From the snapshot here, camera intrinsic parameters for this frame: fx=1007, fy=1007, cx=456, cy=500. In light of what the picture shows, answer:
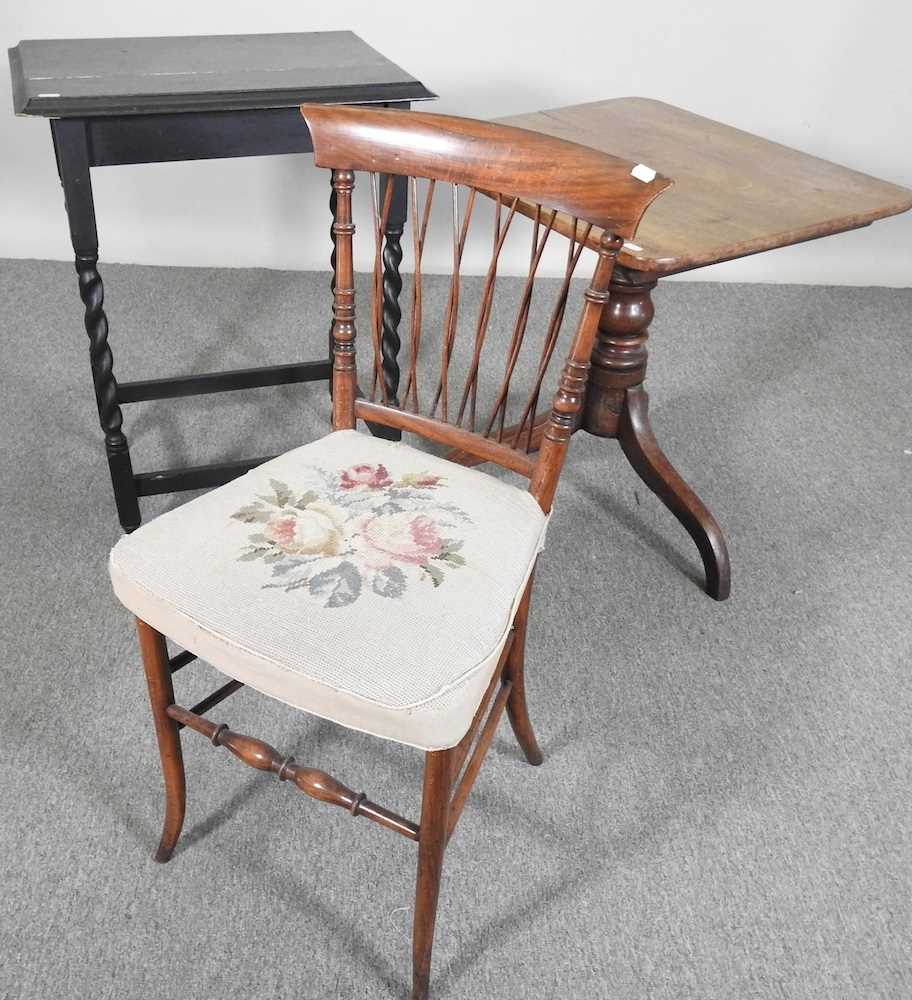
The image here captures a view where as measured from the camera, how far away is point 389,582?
→ 3.80ft

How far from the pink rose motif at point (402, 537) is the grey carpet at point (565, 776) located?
525mm

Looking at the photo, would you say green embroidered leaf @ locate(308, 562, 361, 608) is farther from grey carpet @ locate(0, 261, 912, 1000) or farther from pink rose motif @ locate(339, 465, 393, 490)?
grey carpet @ locate(0, 261, 912, 1000)

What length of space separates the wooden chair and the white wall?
6.19ft

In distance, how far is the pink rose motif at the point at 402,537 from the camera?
1.20 metres

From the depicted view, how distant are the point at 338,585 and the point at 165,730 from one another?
358mm

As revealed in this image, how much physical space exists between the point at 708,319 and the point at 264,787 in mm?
2106

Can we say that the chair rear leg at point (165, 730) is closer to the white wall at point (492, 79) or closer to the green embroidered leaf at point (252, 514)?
the green embroidered leaf at point (252, 514)

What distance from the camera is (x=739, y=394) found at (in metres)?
2.70

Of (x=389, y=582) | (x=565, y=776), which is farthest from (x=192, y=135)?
(x=565, y=776)

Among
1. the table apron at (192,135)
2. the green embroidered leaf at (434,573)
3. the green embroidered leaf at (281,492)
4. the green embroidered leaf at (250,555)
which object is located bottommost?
the green embroidered leaf at (281,492)

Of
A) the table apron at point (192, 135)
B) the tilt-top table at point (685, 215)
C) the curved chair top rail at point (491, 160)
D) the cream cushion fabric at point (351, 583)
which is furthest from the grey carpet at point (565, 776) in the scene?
the curved chair top rail at point (491, 160)

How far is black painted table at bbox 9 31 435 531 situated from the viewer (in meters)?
1.68

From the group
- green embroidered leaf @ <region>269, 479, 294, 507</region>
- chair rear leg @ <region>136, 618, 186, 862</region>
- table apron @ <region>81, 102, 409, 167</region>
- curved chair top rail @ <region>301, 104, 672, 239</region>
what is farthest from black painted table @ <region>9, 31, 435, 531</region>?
chair rear leg @ <region>136, 618, 186, 862</region>

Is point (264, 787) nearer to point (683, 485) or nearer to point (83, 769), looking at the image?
point (83, 769)
